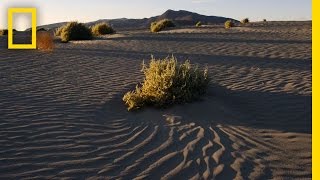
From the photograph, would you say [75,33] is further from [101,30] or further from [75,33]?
[101,30]

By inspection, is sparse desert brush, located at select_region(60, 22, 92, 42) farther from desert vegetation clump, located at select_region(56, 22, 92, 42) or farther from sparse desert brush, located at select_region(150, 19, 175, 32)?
sparse desert brush, located at select_region(150, 19, 175, 32)

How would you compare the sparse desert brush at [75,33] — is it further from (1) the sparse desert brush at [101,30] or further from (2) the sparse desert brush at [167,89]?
(2) the sparse desert brush at [167,89]

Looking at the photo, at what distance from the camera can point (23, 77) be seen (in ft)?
36.0

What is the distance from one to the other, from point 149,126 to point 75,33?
1679 centimetres

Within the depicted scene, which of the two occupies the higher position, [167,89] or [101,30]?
[101,30]

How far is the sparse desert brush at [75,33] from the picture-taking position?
22875 mm

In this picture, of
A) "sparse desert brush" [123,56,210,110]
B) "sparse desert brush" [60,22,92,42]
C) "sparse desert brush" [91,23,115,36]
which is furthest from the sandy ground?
"sparse desert brush" [91,23,115,36]

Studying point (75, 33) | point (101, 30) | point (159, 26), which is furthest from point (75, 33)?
point (159, 26)

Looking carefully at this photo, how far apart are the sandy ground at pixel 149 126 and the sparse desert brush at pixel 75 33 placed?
33.3 feet

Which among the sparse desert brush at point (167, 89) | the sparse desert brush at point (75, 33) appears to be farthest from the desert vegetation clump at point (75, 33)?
the sparse desert brush at point (167, 89)

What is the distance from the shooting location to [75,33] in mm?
23141

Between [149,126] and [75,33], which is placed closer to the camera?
[149,126]

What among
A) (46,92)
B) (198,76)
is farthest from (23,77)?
(198,76)

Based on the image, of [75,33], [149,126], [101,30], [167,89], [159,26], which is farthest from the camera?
[159,26]
